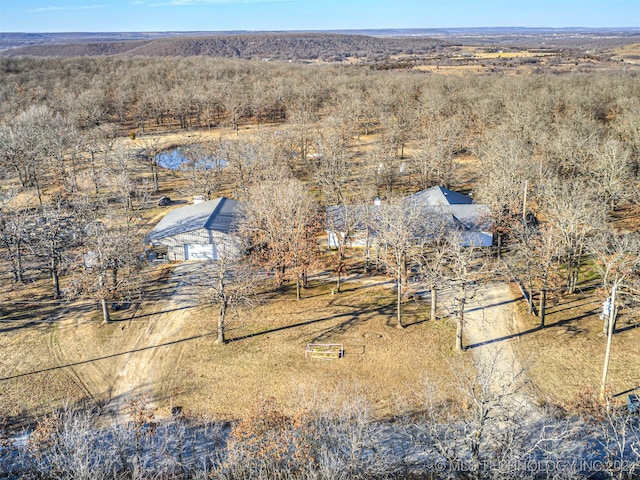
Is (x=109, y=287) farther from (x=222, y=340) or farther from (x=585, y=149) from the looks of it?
(x=585, y=149)

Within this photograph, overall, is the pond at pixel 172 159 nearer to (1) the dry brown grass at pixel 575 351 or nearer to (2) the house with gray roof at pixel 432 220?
(2) the house with gray roof at pixel 432 220

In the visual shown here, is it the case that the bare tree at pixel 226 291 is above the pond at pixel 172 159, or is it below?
below

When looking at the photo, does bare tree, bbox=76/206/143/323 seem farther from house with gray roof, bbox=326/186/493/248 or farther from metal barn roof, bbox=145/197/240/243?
house with gray roof, bbox=326/186/493/248

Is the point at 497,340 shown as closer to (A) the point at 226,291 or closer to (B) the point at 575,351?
(B) the point at 575,351

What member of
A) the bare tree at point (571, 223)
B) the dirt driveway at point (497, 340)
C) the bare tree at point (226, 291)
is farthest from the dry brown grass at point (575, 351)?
the bare tree at point (226, 291)

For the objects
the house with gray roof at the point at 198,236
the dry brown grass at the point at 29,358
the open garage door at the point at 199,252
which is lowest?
the dry brown grass at the point at 29,358

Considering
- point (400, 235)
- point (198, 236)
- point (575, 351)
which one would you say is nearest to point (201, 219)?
point (198, 236)

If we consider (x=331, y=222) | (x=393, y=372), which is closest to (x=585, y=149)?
(x=331, y=222)
